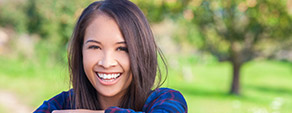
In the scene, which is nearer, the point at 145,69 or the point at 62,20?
the point at 145,69

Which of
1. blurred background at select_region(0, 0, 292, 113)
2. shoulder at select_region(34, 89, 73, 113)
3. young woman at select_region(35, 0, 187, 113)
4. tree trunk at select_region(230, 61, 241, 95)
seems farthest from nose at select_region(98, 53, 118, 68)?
tree trunk at select_region(230, 61, 241, 95)

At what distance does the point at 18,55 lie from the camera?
14.9 metres

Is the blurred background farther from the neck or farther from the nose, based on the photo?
the nose

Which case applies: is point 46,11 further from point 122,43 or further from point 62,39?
point 122,43

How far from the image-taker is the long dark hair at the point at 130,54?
1.48 m

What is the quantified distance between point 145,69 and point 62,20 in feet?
44.9

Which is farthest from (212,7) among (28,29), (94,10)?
(28,29)


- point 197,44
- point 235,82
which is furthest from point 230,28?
point 197,44

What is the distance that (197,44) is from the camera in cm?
1230

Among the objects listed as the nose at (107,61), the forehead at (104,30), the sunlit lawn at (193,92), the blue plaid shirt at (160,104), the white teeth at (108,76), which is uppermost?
the forehead at (104,30)

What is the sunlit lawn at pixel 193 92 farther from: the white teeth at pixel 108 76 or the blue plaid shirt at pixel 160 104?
the white teeth at pixel 108 76

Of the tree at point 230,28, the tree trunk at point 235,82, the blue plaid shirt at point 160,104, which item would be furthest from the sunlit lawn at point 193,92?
the blue plaid shirt at point 160,104

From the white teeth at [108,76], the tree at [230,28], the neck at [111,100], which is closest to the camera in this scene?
the white teeth at [108,76]

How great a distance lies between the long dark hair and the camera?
1.48 m
